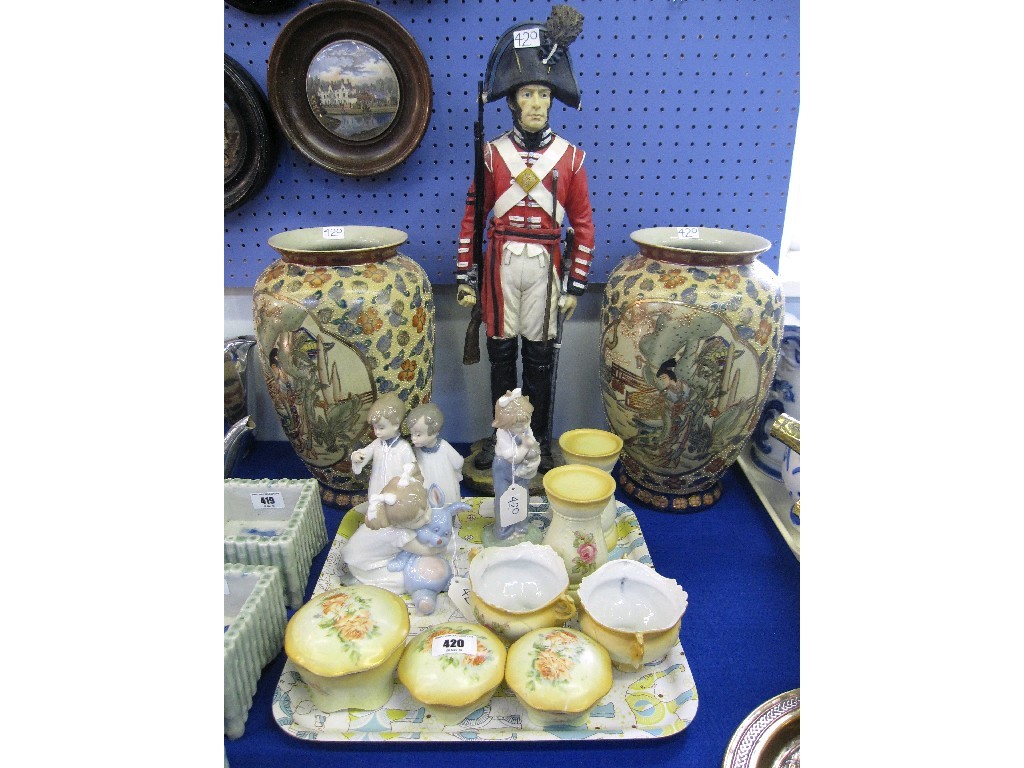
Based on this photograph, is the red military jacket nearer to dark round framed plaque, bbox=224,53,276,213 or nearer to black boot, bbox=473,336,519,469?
black boot, bbox=473,336,519,469

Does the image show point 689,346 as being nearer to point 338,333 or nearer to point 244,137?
point 338,333

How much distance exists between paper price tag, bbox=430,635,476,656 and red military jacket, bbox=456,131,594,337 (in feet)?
2.88

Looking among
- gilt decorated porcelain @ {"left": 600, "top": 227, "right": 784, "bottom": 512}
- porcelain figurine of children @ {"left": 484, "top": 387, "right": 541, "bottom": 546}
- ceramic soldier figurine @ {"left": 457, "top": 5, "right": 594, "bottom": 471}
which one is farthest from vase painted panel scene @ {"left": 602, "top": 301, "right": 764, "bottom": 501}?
porcelain figurine of children @ {"left": 484, "top": 387, "right": 541, "bottom": 546}

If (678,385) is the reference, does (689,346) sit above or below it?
above

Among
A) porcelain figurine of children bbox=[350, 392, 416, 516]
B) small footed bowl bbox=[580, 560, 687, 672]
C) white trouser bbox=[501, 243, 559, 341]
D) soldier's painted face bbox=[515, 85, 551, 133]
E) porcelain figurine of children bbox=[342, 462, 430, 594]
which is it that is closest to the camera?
small footed bowl bbox=[580, 560, 687, 672]

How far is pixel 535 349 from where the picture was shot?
1.88m

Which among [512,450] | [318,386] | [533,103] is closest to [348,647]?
[512,450]

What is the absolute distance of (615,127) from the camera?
1943mm

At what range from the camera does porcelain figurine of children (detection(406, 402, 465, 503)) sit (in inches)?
60.2

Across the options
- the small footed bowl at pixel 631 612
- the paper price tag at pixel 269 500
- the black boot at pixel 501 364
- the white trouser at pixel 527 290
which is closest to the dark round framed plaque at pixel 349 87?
the white trouser at pixel 527 290

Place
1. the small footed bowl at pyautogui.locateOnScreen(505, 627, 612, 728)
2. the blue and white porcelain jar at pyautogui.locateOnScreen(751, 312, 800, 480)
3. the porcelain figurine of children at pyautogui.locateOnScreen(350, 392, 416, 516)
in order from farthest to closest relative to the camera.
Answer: the blue and white porcelain jar at pyautogui.locateOnScreen(751, 312, 800, 480) → the porcelain figurine of children at pyautogui.locateOnScreen(350, 392, 416, 516) → the small footed bowl at pyautogui.locateOnScreen(505, 627, 612, 728)

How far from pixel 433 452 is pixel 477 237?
604 millimetres

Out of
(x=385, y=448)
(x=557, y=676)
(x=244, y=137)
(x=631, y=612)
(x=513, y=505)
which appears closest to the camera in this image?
(x=557, y=676)

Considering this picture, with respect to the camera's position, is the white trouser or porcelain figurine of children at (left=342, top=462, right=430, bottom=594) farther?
the white trouser
